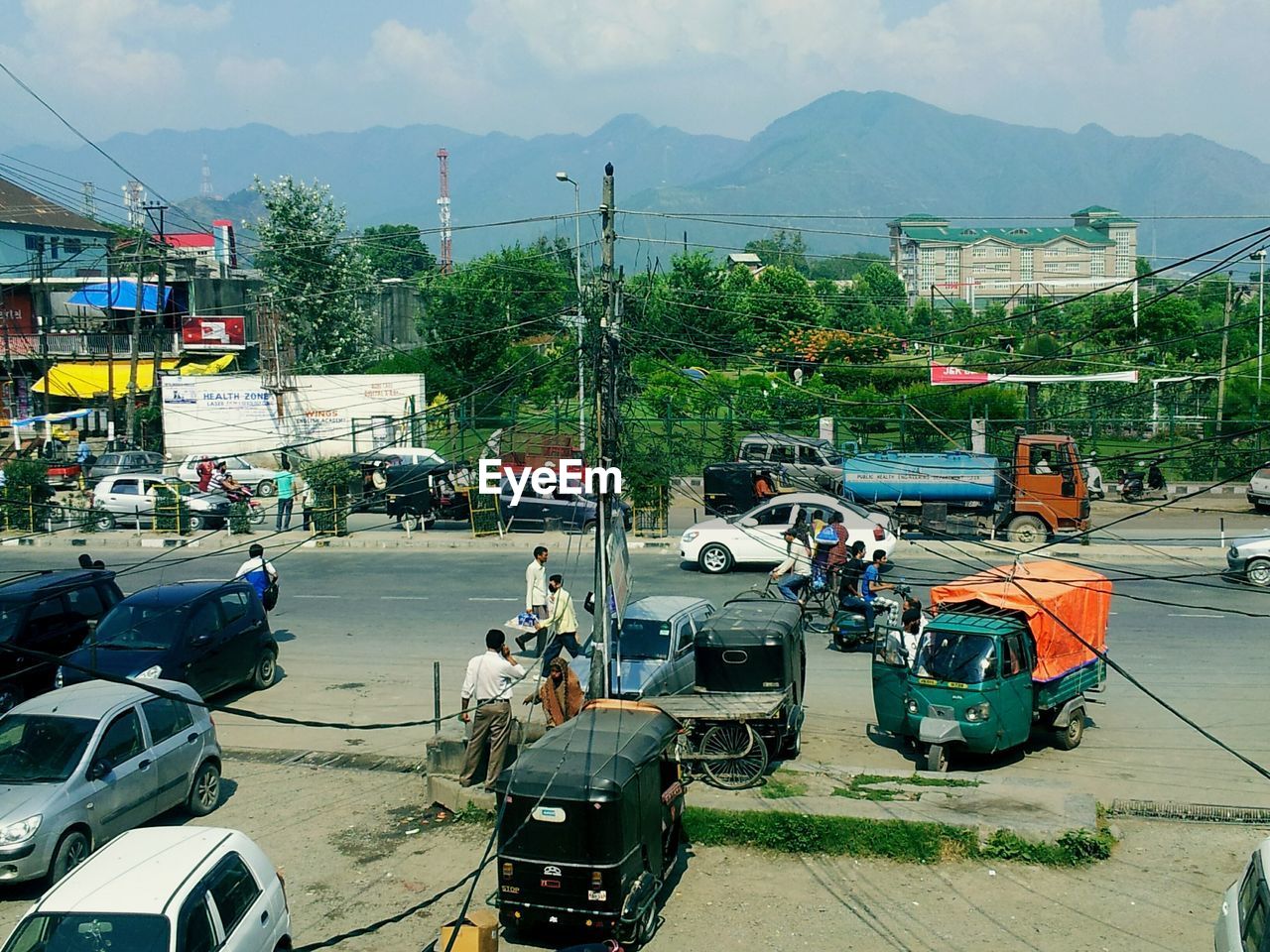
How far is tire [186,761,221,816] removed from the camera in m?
11.9

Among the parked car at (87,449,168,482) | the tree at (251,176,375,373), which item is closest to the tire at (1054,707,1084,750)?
the parked car at (87,449,168,482)

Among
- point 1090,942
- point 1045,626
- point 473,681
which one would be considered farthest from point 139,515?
point 1090,942

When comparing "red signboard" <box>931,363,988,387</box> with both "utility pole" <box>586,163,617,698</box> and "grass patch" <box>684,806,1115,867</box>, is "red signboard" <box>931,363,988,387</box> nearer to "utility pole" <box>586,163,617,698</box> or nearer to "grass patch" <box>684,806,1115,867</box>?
"utility pole" <box>586,163,617,698</box>

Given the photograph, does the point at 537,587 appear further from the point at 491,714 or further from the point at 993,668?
the point at 993,668

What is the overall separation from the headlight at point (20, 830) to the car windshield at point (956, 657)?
8610 mm

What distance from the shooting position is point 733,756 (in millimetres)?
12000

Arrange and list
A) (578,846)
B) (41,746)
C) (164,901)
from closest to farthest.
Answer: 1. (164,901)
2. (578,846)
3. (41,746)

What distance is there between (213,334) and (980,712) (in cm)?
4735

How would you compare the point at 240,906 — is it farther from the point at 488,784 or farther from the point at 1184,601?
the point at 1184,601

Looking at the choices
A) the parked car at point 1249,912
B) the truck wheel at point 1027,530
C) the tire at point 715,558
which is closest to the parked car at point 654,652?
the parked car at point 1249,912

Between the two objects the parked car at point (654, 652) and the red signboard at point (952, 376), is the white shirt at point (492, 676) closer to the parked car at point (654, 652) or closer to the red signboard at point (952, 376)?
the parked car at point (654, 652)

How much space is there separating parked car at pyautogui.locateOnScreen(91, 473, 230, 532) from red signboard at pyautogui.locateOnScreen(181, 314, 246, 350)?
2248 cm

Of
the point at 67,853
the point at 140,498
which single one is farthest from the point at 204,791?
the point at 140,498

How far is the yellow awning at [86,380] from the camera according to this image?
1953 inches
